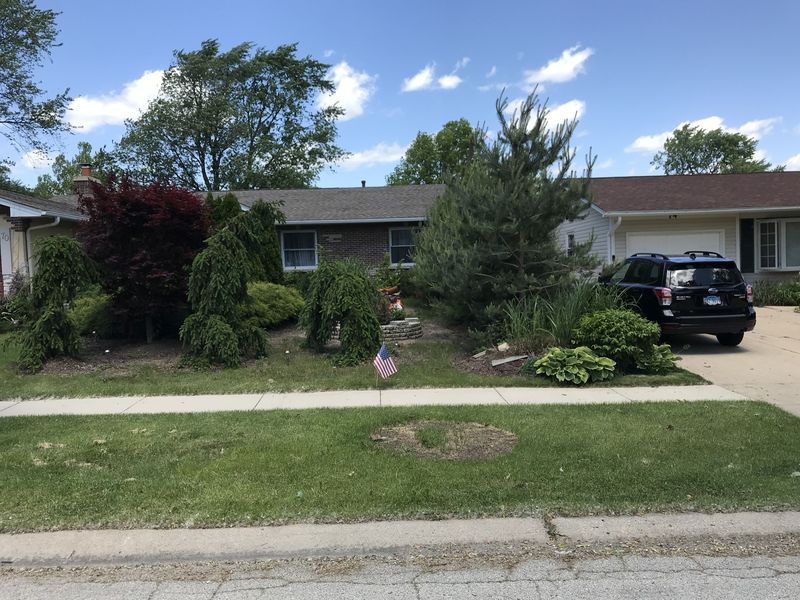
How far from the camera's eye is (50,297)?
10.1 m

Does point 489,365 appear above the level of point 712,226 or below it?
below

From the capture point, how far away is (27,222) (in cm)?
1583

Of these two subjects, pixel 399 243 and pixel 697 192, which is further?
pixel 399 243

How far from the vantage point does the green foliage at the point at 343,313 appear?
33.6ft

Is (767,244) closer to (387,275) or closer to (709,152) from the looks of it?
(387,275)

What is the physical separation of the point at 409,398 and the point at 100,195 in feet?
22.8

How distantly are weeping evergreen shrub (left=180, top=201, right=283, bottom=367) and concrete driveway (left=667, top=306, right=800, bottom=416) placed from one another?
750 centimetres

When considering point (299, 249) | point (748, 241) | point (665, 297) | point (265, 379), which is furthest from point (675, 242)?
point (265, 379)

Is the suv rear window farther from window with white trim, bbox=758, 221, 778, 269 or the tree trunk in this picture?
the tree trunk

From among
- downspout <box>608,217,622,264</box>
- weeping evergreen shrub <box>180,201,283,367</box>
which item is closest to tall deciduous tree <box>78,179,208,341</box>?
weeping evergreen shrub <box>180,201,283,367</box>

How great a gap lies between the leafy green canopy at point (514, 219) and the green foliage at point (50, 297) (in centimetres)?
631

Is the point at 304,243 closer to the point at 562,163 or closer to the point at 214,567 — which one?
the point at 562,163

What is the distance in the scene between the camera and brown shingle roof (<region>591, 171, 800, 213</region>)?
17.6 m

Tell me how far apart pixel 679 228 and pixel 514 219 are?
10.1 m
